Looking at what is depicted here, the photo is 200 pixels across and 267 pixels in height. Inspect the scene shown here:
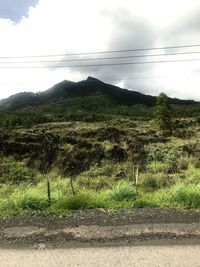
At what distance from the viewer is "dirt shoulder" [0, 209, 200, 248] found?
6.11 meters

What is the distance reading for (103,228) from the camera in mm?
6578

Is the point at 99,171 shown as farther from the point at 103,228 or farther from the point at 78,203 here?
the point at 103,228

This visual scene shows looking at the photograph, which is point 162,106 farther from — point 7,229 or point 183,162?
point 7,229

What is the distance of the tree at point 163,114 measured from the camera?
60812 mm

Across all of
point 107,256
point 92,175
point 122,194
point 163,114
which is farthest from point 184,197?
point 163,114

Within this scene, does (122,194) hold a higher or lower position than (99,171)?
higher

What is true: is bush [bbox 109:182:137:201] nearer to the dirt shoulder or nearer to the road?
the dirt shoulder

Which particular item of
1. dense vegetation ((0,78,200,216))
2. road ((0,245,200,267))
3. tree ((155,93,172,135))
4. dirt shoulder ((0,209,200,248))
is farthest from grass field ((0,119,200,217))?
road ((0,245,200,267))

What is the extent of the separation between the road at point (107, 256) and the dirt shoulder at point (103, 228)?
309mm

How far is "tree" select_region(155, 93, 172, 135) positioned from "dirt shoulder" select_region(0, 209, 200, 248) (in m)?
53.3

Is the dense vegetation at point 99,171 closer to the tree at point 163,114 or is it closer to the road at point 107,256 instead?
the tree at point 163,114

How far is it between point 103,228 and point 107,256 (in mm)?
1195

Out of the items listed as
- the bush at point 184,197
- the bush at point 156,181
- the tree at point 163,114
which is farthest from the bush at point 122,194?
the tree at point 163,114

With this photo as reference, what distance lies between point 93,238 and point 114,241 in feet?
1.09
